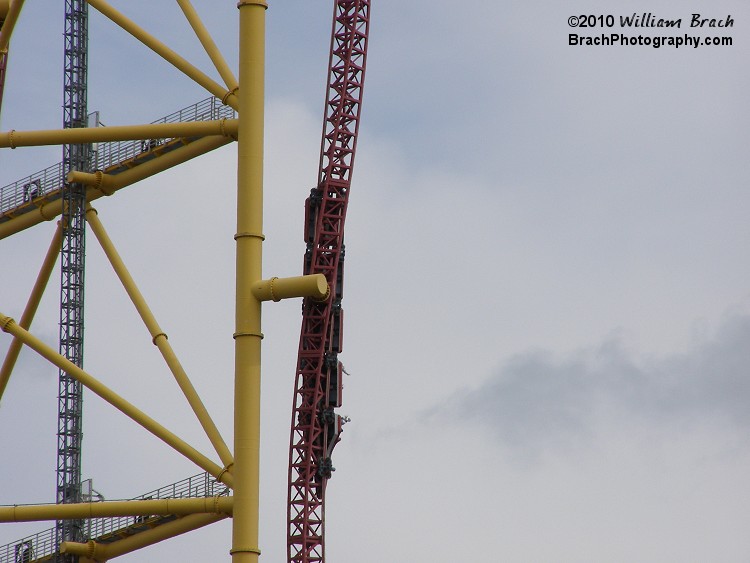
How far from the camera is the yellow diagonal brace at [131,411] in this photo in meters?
36.2

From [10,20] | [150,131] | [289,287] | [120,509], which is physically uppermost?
[10,20]

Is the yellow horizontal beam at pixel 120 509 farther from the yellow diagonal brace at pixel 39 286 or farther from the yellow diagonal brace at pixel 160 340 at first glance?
the yellow diagonal brace at pixel 39 286

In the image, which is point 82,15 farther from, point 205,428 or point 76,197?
point 205,428

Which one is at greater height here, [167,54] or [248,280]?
[167,54]

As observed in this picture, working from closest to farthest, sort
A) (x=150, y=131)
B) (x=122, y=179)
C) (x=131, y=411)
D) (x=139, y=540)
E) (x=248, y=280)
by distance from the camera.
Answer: (x=248, y=280), (x=150, y=131), (x=131, y=411), (x=139, y=540), (x=122, y=179)

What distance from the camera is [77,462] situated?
48719 millimetres

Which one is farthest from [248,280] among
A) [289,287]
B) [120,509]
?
[120,509]

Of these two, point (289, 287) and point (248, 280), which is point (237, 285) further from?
point (289, 287)

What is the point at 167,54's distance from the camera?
3772cm

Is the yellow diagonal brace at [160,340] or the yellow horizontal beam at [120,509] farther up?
the yellow diagonal brace at [160,340]

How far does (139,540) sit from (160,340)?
6043mm

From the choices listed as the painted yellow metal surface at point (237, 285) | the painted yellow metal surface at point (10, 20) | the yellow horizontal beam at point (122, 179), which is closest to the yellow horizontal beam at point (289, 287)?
the painted yellow metal surface at point (237, 285)

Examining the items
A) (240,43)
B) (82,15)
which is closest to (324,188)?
(82,15)

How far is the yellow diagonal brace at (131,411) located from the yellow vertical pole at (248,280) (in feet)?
11.5
